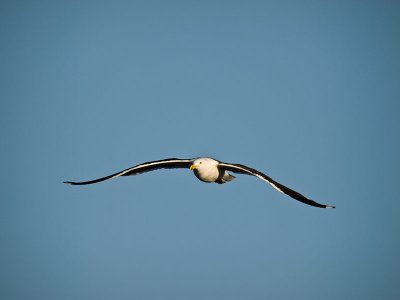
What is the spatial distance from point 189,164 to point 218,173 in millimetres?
1574

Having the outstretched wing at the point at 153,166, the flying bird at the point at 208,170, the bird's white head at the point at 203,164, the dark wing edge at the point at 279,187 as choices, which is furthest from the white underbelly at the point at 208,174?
the dark wing edge at the point at 279,187

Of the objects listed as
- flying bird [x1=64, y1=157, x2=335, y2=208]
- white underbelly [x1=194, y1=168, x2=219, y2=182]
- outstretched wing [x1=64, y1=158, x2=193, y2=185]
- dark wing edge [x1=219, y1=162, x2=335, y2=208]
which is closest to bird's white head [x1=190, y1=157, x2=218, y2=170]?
flying bird [x1=64, y1=157, x2=335, y2=208]

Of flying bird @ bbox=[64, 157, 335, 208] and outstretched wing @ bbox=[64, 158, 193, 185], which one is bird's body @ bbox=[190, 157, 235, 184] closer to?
flying bird @ bbox=[64, 157, 335, 208]

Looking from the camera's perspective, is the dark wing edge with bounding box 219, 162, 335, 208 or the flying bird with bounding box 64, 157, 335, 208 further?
the flying bird with bounding box 64, 157, 335, 208

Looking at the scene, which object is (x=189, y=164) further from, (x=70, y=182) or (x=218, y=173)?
(x=70, y=182)

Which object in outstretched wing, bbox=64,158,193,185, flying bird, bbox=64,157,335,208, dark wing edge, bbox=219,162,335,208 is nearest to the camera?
dark wing edge, bbox=219,162,335,208

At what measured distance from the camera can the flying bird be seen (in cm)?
1941

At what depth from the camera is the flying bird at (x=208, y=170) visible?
19.4 metres

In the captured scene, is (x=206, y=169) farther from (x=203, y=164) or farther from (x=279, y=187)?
(x=279, y=187)

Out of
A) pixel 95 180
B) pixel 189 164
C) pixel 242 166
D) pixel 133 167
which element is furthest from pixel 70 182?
pixel 242 166

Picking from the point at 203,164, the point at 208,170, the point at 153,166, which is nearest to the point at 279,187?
the point at 208,170

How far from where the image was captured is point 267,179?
19734mm

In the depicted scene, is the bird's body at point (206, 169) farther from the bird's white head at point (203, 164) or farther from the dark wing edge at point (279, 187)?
the dark wing edge at point (279, 187)

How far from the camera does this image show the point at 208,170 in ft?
72.4
